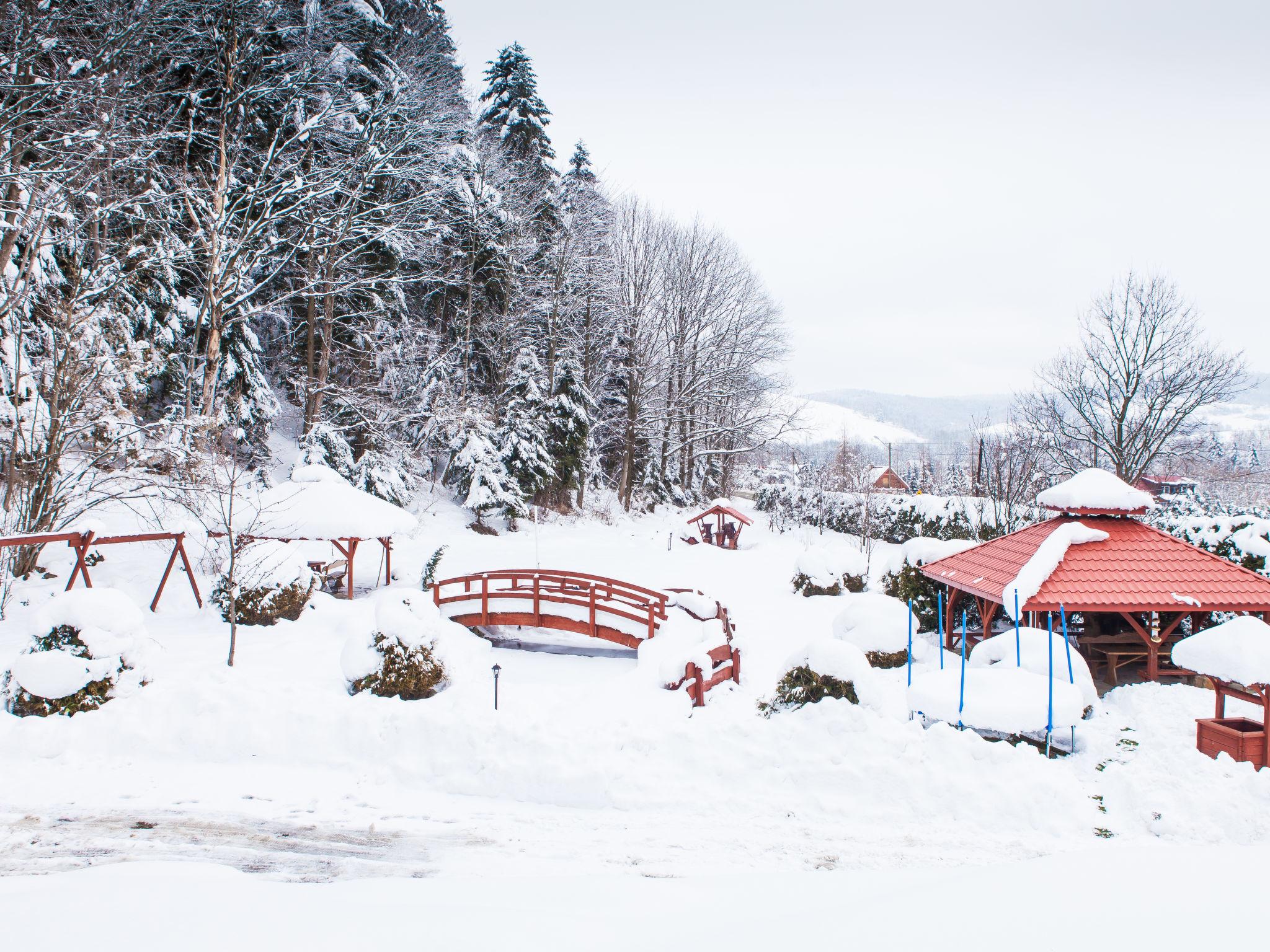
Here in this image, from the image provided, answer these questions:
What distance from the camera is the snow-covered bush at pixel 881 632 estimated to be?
1123 cm

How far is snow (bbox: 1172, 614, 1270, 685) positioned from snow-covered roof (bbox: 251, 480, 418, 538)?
13.3 meters

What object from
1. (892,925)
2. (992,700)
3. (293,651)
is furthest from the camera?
(293,651)

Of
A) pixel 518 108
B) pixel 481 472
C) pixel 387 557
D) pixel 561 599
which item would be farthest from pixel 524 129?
pixel 561 599

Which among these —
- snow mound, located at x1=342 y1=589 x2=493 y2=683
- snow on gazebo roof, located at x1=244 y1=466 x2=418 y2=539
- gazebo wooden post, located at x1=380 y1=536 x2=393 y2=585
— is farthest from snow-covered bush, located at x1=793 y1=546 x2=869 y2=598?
gazebo wooden post, located at x1=380 y1=536 x2=393 y2=585

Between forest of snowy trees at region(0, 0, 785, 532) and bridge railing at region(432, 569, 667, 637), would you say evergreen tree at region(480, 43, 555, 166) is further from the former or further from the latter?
bridge railing at region(432, 569, 667, 637)

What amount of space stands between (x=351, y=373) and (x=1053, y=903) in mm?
21932

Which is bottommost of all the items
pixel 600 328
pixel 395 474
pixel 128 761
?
pixel 128 761

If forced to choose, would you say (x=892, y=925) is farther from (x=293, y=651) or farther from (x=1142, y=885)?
(x=293, y=651)

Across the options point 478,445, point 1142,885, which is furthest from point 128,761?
point 478,445

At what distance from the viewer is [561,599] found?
13.6 m

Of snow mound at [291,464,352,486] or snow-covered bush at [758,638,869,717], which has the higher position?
snow mound at [291,464,352,486]

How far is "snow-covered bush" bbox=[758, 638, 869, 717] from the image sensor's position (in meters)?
7.73

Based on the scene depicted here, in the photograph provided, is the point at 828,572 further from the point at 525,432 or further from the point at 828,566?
the point at 525,432

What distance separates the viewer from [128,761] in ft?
23.8
